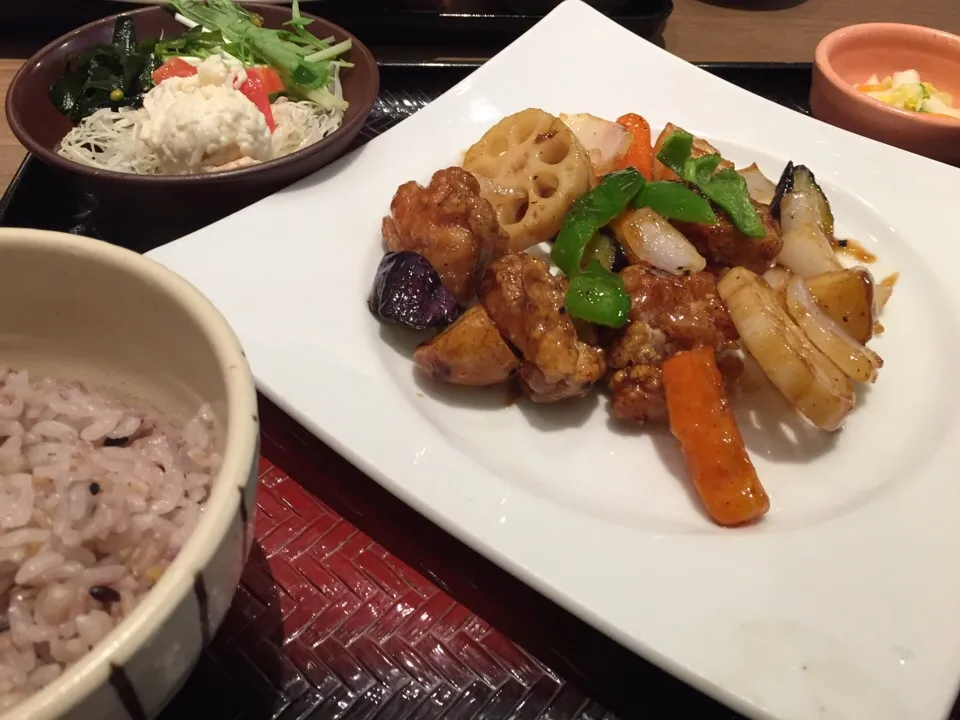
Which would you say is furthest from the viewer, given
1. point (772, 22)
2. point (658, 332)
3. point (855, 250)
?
point (772, 22)

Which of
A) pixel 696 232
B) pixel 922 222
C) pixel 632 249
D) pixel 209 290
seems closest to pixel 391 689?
pixel 209 290

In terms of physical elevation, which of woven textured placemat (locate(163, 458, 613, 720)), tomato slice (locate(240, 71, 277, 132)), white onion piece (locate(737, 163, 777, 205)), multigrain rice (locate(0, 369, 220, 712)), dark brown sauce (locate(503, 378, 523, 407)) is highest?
multigrain rice (locate(0, 369, 220, 712))

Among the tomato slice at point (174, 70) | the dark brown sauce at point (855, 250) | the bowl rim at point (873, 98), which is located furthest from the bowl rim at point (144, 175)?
the bowl rim at point (873, 98)

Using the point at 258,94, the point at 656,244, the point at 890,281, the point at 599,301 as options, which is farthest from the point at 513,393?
the point at 258,94

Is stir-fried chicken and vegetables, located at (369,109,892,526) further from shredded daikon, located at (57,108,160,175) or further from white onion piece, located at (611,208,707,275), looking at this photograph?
shredded daikon, located at (57,108,160,175)

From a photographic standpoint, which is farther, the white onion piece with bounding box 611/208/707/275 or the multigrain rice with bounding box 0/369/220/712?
the white onion piece with bounding box 611/208/707/275

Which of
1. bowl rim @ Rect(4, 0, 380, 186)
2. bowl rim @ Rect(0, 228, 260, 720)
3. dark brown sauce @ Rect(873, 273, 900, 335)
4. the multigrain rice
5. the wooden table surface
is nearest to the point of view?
bowl rim @ Rect(0, 228, 260, 720)

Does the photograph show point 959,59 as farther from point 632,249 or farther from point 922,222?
point 632,249

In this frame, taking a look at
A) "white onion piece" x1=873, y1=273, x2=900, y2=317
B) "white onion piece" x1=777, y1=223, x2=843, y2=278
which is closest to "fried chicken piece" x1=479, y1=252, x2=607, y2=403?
"white onion piece" x1=777, y1=223, x2=843, y2=278

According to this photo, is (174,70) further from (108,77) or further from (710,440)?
(710,440)
